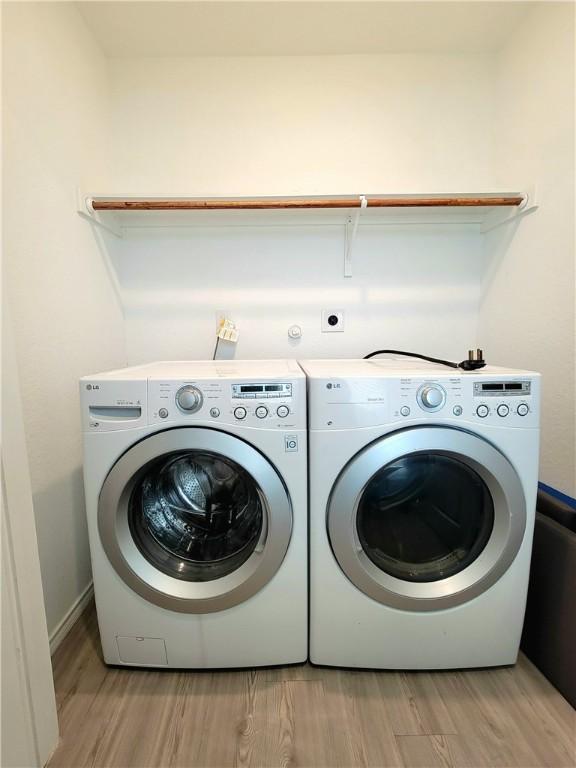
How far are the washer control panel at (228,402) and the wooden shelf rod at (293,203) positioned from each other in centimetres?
77

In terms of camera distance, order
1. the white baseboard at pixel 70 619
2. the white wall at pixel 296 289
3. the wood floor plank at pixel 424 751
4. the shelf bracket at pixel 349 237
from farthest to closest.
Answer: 1. the white wall at pixel 296 289
2. the shelf bracket at pixel 349 237
3. the white baseboard at pixel 70 619
4. the wood floor plank at pixel 424 751

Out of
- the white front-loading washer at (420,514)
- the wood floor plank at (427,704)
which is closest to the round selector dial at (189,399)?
the white front-loading washer at (420,514)

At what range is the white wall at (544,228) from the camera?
1.16m

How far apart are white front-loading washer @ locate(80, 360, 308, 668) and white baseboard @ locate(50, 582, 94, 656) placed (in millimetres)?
234

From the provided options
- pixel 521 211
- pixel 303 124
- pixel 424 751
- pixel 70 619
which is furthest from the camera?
pixel 303 124

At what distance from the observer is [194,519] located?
1.09m

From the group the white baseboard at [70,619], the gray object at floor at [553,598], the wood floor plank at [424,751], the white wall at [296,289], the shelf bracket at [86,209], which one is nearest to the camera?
the wood floor plank at [424,751]

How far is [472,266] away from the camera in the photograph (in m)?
1.60

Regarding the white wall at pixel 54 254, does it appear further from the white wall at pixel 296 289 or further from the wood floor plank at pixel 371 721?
the wood floor plank at pixel 371 721

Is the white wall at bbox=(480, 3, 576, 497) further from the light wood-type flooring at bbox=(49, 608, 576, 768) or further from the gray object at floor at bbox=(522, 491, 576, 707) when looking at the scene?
the light wood-type flooring at bbox=(49, 608, 576, 768)

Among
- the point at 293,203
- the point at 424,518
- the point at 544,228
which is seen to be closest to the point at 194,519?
the point at 424,518

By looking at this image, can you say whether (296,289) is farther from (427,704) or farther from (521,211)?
(427,704)

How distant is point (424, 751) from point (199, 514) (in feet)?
2.72

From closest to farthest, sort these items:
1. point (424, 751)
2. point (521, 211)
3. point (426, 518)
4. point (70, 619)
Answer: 1. point (424, 751)
2. point (426, 518)
3. point (70, 619)
4. point (521, 211)
